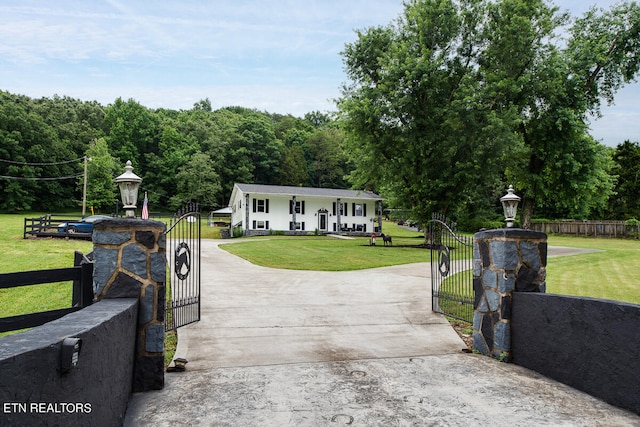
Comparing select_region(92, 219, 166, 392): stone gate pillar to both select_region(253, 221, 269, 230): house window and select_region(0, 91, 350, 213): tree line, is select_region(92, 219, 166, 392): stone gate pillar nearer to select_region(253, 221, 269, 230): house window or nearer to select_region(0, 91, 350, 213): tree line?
select_region(253, 221, 269, 230): house window

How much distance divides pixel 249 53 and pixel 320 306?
22.6 metres

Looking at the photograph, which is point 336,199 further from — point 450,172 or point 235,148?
point 235,148

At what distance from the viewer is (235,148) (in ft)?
197

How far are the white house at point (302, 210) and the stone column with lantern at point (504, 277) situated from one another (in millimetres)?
30017

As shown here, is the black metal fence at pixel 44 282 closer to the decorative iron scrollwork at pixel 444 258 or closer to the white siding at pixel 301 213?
the decorative iron scrollwork at pixel 444 258

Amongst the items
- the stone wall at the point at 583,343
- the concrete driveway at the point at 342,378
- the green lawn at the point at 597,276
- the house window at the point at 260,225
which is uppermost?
the house window at the point at 260,225

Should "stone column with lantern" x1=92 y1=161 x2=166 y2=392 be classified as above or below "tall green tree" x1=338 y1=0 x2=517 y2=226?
below

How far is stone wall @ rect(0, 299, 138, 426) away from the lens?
1507mm

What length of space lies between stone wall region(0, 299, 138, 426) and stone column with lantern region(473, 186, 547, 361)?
4274 mm

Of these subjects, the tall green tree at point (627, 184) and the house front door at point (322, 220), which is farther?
the tall green tree at point (627, 184)

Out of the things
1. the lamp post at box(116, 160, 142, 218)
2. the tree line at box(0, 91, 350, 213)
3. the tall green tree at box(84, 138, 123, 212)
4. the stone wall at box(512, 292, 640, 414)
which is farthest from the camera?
the tree line at box(0, 91, 350, 213)

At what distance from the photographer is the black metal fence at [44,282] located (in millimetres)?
3152

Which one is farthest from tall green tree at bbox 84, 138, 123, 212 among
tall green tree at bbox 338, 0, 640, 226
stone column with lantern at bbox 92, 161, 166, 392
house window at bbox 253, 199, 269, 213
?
stone column with lantern at bbox 92, 161, 166, 392

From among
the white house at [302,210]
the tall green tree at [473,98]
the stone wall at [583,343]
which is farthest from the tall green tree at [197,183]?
the stone wall at [583,343]
